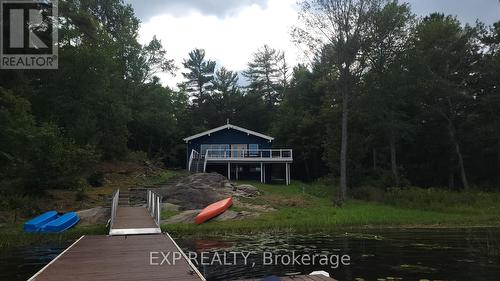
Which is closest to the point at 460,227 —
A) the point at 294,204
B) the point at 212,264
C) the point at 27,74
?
the point at 294,204

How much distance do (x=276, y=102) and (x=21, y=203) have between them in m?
51.0

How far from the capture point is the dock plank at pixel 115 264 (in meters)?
8.52

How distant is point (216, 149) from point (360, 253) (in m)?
30.4

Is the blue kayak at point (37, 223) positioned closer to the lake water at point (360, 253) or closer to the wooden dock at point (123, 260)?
the lake water at point (360, 253)

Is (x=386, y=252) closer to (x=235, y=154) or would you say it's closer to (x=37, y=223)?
(x=37, y=223)

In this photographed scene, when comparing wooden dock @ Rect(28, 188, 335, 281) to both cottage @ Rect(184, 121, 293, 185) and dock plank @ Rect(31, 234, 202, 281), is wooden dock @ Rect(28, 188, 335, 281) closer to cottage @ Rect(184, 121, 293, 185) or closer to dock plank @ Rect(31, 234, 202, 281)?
dock plank @ Rect(31, 234, 202, 281)

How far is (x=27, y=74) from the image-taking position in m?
30.2

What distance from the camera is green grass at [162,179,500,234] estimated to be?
63.5 feet

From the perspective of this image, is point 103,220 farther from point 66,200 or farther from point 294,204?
point 294,204

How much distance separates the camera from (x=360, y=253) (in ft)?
42.9

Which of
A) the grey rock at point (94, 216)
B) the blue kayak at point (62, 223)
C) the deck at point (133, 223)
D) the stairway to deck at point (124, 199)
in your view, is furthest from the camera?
the stairway to deck at point (124, 199)

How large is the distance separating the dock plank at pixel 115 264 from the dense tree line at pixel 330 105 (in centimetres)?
1114

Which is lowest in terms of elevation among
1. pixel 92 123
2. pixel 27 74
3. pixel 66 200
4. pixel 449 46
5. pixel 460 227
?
pixel 460 227

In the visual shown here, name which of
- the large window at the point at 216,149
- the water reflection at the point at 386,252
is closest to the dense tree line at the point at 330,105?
the large window at the point at 216,149
